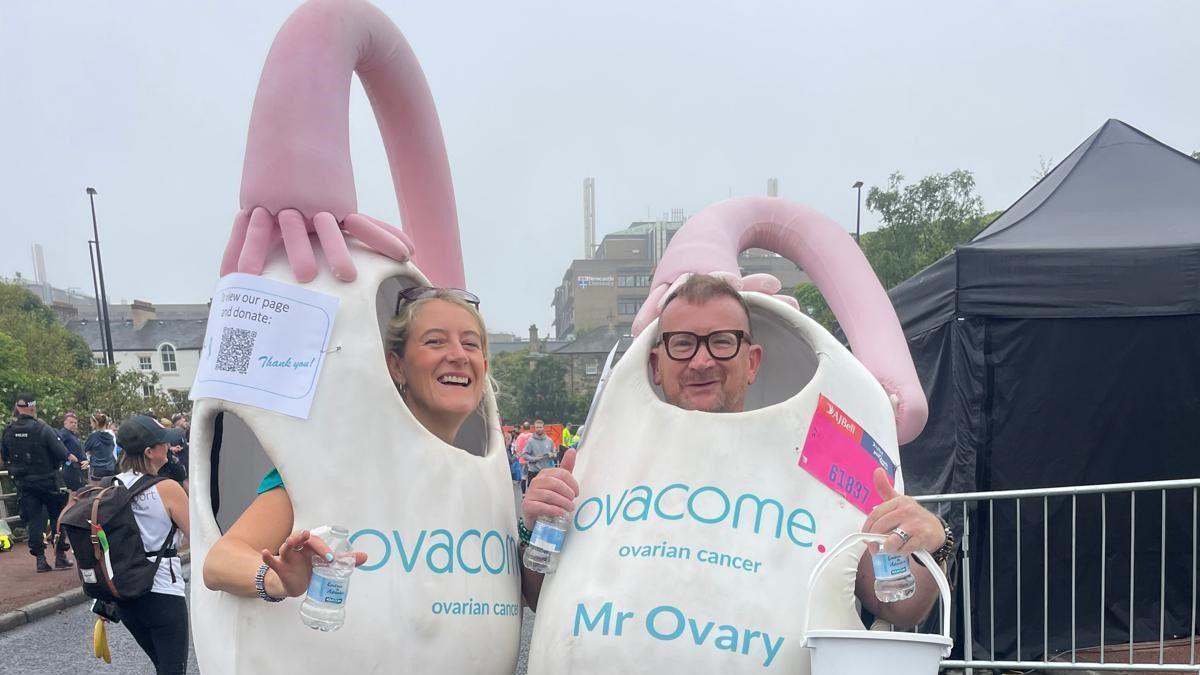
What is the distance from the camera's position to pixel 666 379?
2.34m

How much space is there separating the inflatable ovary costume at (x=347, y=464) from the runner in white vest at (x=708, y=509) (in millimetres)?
180

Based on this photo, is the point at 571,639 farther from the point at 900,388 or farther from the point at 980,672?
the point at 980,672

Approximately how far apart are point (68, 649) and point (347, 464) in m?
5.54

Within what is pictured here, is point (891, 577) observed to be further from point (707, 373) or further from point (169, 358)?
point (169, 358)

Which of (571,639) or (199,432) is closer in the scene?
(571,639)

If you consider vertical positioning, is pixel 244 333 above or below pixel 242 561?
above

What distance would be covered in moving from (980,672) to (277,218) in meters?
4.65

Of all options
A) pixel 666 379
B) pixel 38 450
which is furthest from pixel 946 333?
pixel 38 450

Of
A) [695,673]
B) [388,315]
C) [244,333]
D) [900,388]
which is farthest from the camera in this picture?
[388,315]

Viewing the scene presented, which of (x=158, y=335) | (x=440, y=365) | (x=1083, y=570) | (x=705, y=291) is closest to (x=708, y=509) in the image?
(x=705, y=291)

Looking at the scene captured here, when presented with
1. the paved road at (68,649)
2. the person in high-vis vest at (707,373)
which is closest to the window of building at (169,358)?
the paved road at (68,649)

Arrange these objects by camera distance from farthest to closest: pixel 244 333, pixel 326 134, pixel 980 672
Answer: pixel 980 672 < pixel 326 134 < pixel 244 333

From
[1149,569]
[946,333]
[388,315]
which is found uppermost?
[946,333]

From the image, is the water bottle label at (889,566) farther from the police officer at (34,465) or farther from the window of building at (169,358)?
the window of building at (169,358)
